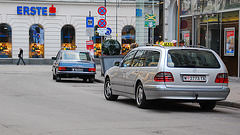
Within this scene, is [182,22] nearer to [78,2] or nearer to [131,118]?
[131,118]

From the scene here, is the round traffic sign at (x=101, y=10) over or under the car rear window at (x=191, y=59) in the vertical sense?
over

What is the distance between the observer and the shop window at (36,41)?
43.4 metres

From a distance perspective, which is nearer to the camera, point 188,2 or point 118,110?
point 118,110

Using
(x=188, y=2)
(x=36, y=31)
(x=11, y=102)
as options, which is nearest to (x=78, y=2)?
(x=36, y=31)

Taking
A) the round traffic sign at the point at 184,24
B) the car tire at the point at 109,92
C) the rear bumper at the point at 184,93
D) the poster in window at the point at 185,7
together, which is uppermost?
the poster in window at the point at 185,7

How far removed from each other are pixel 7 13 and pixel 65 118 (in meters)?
34.6

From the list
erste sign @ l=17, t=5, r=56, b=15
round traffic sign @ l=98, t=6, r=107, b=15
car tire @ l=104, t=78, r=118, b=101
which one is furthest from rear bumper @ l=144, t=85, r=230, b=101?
erste sign @ l=17, t=5, r=56, b=15

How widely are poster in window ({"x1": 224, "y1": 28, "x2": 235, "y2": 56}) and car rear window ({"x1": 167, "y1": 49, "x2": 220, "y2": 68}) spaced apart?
992cm

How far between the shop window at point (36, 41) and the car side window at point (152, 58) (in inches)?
1296

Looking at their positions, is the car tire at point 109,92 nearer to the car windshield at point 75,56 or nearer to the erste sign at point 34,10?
the car windshield at point 75,56

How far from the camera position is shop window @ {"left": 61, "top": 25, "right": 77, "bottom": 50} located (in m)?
44.1

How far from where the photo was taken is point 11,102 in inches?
498

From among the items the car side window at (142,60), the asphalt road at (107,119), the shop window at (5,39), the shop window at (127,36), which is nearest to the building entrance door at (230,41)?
the asphalt road at (107,119)

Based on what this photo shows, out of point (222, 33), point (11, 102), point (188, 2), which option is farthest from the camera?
point (188, 2)
